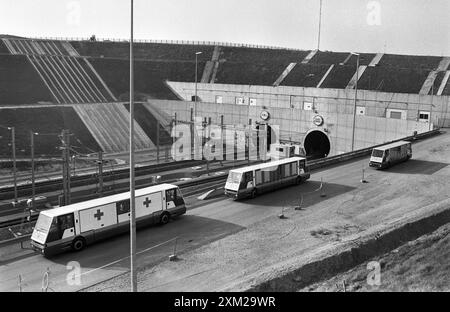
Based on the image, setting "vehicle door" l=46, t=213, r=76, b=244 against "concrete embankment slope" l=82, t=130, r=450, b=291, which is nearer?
"concrete embankment slope" l=82, t=130, r=450, b=291

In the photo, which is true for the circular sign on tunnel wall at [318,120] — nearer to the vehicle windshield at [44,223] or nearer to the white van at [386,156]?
the white van at [386,156]

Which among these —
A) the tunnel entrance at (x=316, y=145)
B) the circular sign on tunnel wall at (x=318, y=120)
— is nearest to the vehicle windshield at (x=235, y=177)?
the circular sign on tunnel wall at (x=318, y=120)

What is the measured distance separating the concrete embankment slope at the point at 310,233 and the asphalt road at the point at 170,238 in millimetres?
172

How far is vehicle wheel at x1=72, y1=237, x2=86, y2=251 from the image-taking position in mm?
20619

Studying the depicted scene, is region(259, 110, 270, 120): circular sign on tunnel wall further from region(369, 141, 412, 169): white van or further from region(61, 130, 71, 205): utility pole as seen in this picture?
region(61, 130, 71, 205): utility pole

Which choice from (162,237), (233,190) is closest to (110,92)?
(233,190)

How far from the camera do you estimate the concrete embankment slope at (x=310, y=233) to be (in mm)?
16844

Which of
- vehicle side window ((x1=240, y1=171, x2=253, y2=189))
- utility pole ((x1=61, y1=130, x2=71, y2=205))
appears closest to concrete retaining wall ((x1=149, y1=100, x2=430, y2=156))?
vehicle side window ((x1=240, y1=171, x2=253, y2=189))

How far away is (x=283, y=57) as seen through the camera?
Result: 8531cm

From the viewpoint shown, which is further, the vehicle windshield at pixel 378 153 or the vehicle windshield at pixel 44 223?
the vehicle windshield at pixel 378 153

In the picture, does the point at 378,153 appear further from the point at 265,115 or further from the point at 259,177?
the point at 265,115

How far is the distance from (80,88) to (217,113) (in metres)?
22.2

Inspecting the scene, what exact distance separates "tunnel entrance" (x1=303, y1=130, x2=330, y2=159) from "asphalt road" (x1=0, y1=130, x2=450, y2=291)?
82.9 ft
